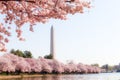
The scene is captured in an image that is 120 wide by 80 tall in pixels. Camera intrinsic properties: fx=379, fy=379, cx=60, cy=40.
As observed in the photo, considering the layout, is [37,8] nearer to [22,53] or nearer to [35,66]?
[35,66]

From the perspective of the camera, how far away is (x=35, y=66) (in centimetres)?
10600

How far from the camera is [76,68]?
14550 centimetres

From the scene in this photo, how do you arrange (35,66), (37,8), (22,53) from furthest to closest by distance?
(22,53)
(35,66)
(37,8)

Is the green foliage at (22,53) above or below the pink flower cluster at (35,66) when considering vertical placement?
above

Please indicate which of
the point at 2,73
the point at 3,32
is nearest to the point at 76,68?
the point at 2,73

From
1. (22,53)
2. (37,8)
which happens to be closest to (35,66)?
(22,53)

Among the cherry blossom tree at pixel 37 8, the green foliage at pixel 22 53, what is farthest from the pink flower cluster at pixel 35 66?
the cherry blossom tree at pixel 37 8

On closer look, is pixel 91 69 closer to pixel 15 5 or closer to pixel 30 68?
pixel 30 68

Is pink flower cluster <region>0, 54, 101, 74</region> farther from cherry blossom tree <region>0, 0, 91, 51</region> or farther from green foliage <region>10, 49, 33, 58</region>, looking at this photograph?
cherry blossom tree <region>0, 0, 91, 51</region>

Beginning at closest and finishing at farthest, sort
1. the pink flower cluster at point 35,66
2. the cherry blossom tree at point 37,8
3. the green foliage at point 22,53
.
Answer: the cherry blossom tree at point 37,8, the pink flower cluster at point 35,66, the green foliage at point 22,53

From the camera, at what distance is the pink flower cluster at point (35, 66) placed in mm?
84000

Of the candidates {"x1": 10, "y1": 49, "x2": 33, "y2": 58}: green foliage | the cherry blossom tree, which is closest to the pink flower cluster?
{"x1": 10, "y1": 49, "x2": 33, "y2": 58}: green foliage

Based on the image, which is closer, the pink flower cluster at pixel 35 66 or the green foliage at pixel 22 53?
the pink flower cluster at pixel 35 66

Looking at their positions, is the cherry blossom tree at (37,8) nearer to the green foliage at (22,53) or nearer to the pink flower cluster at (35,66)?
the pink flower cluster at (35,66)
